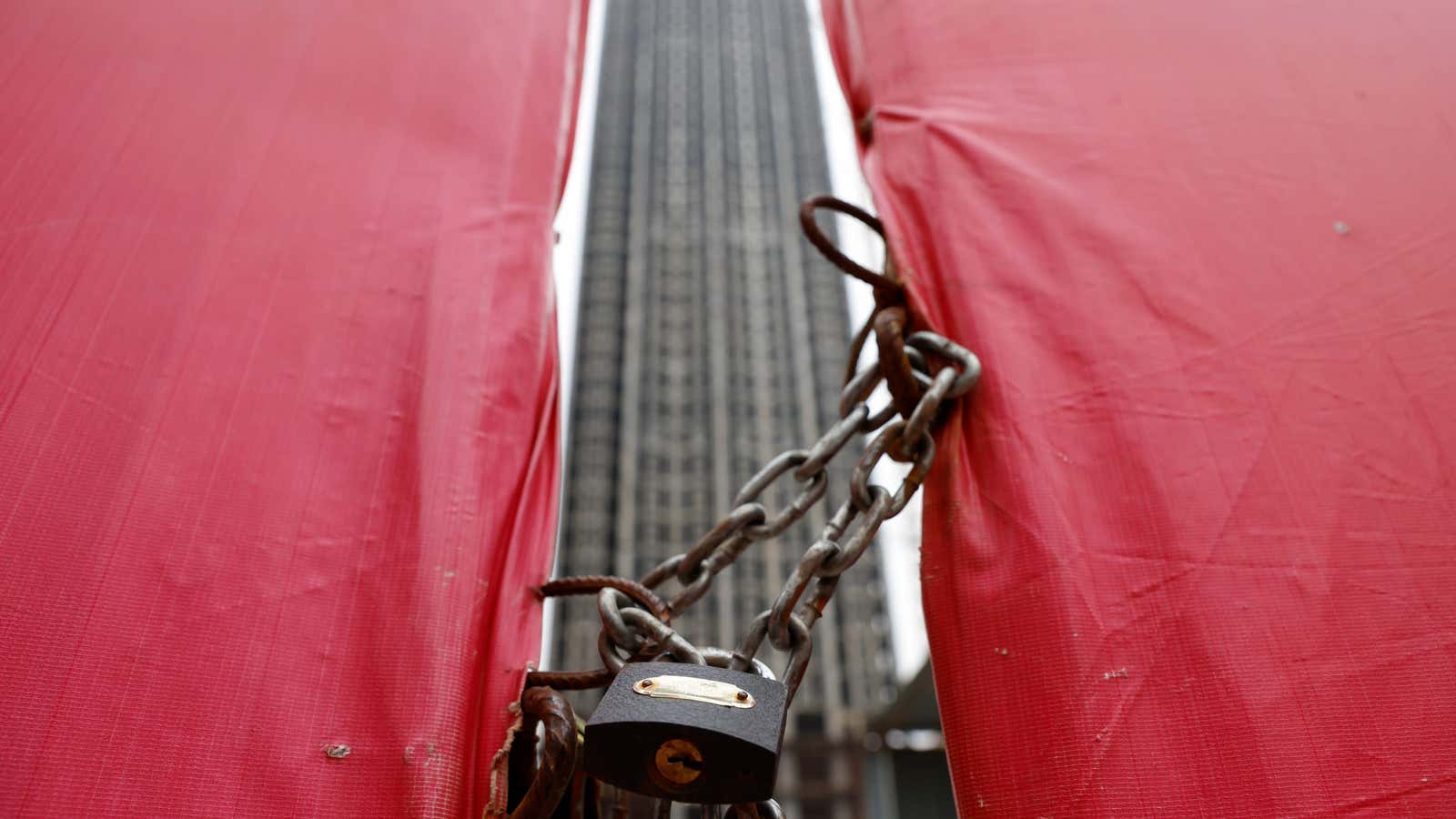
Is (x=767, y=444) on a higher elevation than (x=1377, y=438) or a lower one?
lower

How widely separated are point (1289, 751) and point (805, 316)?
32.3 metres

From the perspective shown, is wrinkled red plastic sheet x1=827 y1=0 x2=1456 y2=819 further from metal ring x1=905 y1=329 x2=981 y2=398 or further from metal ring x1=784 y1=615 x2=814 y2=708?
metal ring x1=784 y1=615 x2=814 y2=708

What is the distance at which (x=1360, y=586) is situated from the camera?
2.86 ft

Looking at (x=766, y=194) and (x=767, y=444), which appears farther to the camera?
(x=766, y=194)

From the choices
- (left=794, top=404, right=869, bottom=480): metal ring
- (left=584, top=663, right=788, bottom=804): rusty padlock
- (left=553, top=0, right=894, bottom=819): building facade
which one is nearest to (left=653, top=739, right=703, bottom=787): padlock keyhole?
(left=584, top=663, right=788, bottom=804): rusty padlock

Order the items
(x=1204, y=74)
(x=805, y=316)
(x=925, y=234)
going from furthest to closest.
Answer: (x=805, y=316) < (x=1204, y=74) < (x=925, y=234)

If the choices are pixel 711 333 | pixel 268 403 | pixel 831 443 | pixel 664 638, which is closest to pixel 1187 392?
pixel 831 443

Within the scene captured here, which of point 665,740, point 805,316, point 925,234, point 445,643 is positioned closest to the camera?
point 665,740

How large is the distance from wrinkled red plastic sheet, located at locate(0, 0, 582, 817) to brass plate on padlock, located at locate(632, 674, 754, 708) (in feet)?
0.64

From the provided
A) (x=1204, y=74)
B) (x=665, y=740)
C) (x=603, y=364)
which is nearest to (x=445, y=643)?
(x=665, y=740)

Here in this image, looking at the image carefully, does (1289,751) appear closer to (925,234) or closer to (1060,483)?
(1060,483)

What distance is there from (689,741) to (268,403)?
0.56m

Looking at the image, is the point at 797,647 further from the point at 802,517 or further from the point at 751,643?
the point at 802,517

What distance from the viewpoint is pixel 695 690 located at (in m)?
0.74
